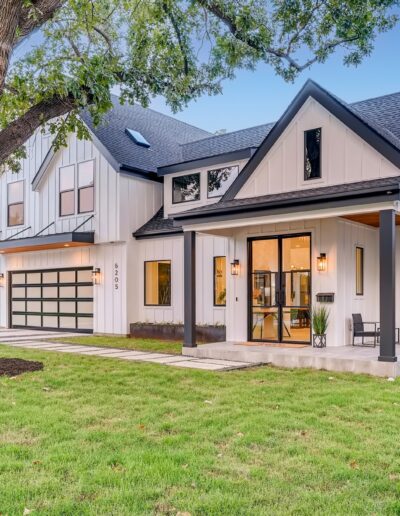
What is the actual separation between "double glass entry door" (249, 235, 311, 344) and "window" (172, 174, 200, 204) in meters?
4.19

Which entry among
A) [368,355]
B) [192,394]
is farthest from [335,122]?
[192,394]

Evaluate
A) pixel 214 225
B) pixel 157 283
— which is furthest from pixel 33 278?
pixel 214 225

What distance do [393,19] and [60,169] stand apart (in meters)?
12.0

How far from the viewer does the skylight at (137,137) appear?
59.0 feet

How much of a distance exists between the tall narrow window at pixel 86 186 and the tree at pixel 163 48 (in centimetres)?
422

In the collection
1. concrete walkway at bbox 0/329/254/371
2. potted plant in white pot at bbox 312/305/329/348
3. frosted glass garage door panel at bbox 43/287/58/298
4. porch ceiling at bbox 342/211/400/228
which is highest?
porch ceiling at bbox 342/211/400/228

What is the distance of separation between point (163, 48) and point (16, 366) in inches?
290

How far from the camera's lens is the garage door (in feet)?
56.6

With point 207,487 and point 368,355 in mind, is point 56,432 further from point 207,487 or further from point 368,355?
point 368,355

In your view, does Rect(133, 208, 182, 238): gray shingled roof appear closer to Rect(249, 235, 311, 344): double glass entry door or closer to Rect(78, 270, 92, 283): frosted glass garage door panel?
Rect(78, 270, 92, 283): frosted glass garage door panel

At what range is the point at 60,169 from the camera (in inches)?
697

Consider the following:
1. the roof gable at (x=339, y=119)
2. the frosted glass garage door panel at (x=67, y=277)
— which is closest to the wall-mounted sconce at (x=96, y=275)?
the frosted glass garage door panel at (x=67, y=277)

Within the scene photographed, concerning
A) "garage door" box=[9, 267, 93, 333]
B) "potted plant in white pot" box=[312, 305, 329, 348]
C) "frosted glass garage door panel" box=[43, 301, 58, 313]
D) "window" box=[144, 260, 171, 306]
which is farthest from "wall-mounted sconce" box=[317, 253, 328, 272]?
"frosted glass garage door panel" box=[43, 301, 58, 313]

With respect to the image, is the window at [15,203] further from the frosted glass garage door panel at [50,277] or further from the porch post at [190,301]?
the porch post at [190,301]
